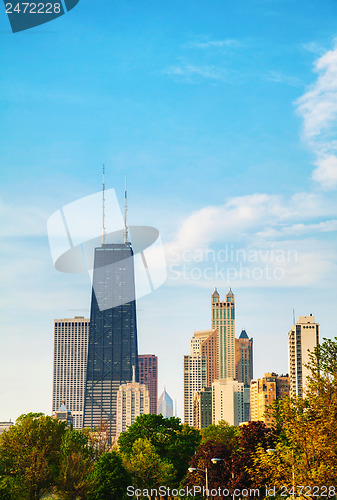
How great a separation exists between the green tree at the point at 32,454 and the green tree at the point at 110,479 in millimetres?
3370

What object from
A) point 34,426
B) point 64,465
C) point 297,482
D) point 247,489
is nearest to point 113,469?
point 64,465

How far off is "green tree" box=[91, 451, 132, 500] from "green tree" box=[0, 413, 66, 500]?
3.37 metres

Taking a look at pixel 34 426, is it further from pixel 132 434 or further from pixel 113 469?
pixel 132 434

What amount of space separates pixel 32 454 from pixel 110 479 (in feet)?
18.2

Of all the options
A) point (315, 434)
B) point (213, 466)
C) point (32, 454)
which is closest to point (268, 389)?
point (32, 454)

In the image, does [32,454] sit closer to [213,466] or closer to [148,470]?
[148,470]

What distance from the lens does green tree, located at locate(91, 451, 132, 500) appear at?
45.0 metres

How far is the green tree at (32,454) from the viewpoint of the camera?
45.8 metres

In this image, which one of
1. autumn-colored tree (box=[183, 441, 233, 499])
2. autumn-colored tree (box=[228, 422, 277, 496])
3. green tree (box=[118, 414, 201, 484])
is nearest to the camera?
autumn-colored tree (box=[228, 422, 277, 496])

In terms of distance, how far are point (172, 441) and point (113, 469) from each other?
11381 mm

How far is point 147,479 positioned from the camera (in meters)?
49.6

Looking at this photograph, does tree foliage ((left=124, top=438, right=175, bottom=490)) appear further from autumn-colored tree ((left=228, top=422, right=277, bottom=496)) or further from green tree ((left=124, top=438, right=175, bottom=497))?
autumn-colored tree ((left=228, top=422, right=277, bottom=496))

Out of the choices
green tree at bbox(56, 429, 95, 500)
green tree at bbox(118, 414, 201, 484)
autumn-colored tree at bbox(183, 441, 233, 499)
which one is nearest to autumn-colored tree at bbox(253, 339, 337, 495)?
autumn-colored tree at bbox(183, 441, 233, 499)

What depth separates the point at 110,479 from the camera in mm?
45281
